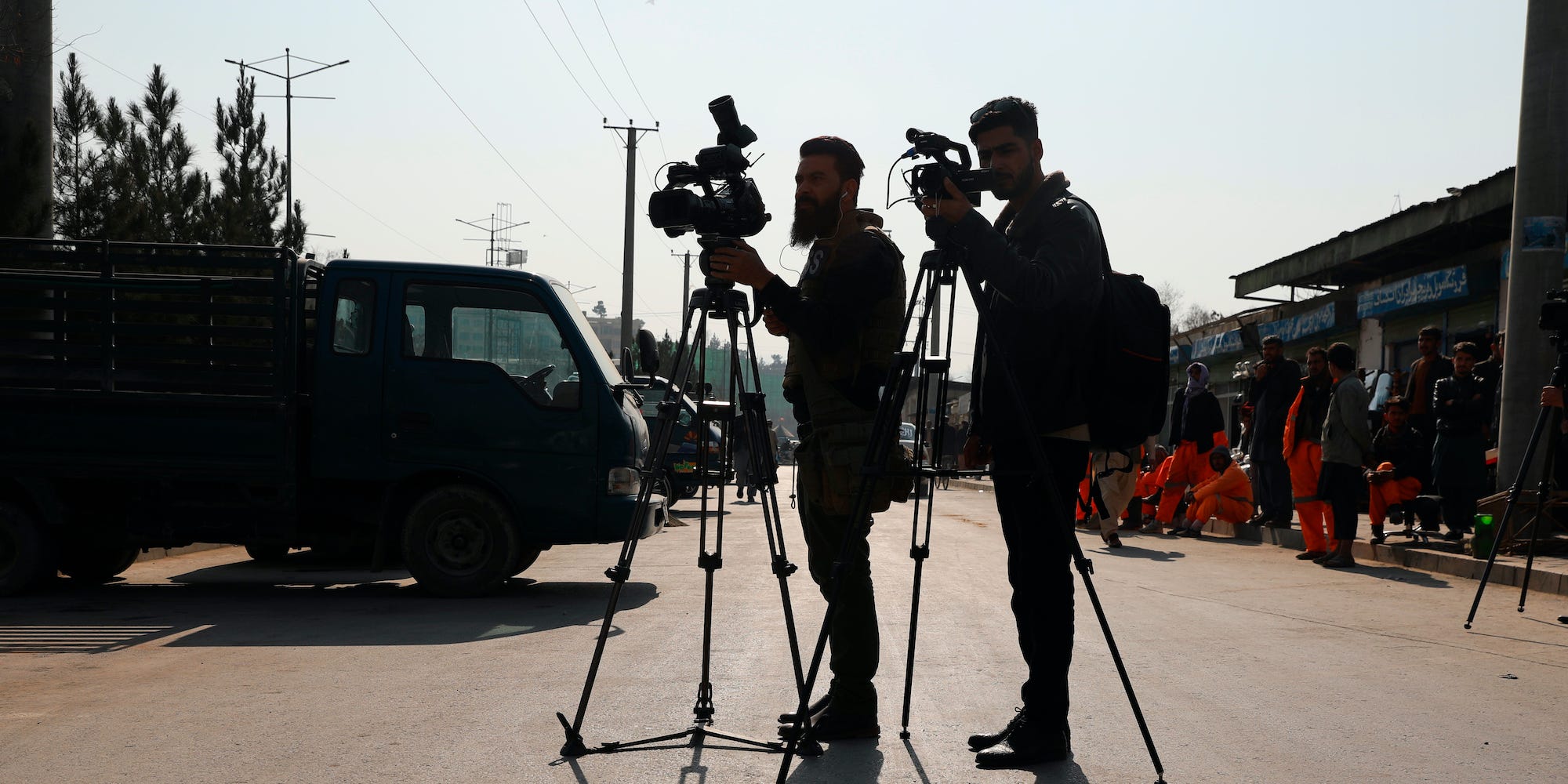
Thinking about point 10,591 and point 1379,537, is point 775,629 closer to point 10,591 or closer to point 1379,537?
point 10,591

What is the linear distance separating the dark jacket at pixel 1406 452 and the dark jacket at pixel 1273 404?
3.44 feet

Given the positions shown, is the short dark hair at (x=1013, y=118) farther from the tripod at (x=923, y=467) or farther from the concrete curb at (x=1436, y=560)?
the concrete curb at (x=1436, y=560)

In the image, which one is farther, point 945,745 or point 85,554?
point 85,554

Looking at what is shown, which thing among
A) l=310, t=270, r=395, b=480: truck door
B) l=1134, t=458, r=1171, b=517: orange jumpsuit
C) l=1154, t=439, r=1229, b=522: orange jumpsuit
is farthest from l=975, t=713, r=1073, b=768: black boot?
l=1134, t=458, r=1171, b=517: orange jumpsuit

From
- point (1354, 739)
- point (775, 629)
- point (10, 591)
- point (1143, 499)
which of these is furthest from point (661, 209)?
point (1143, 499)

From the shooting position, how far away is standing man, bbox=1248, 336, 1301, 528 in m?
13.9

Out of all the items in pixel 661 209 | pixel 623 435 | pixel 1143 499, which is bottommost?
pixel 1143 499

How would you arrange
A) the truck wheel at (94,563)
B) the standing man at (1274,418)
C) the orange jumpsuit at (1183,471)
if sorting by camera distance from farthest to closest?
the orange jumpsuit at (1183,471), the standing man at (1274,418), the truck wheel at (94,563)

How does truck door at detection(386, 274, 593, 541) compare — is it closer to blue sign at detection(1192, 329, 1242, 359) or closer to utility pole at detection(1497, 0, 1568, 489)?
utility pole at detection(1497, 0, 1568, 489)

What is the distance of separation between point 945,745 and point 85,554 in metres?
7.41

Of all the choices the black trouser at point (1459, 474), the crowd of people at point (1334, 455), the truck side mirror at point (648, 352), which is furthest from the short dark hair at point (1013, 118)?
the black trouser at point (1459, 474)

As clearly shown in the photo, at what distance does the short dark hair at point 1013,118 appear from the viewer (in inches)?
171

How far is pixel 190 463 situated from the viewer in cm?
859

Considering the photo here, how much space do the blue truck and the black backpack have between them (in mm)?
5092
